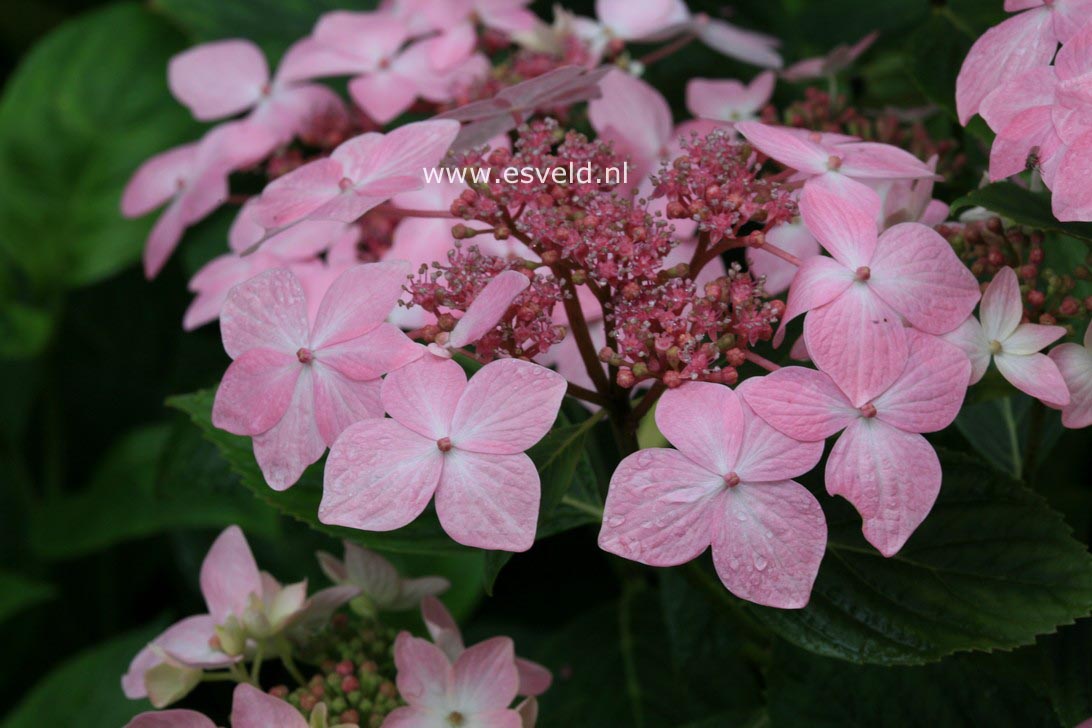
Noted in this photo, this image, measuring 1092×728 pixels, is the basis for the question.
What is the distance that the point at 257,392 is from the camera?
52 centimetres

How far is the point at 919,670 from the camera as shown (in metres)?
0.65

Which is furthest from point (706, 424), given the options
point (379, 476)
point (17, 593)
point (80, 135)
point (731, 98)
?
point (80, 135)

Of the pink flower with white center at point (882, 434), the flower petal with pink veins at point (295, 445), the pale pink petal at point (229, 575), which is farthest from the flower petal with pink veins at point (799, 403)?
the pale pink petal at point (229, 575)

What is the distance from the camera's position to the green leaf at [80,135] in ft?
3.77

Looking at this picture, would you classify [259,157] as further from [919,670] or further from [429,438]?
[919,670]

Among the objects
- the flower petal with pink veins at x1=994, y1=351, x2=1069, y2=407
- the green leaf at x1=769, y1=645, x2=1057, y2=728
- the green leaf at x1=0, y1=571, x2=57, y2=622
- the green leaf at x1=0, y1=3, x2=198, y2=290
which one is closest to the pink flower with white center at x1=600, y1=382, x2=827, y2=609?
the flower petal with pink veins at x1=994, y1=351, x2=1069, y2=407

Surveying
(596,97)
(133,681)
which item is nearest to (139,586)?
(133,681)

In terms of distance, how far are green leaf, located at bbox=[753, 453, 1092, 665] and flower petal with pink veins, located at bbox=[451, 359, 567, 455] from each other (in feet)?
0.62

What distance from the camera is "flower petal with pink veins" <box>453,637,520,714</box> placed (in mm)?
564

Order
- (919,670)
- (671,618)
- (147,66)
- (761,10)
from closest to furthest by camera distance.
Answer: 1. (919,670)
2. (671,618)
3. (761,10)
4. (147,66)

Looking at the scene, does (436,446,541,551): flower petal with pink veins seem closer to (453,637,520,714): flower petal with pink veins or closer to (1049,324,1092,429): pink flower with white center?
(453,637,520,714): flower petal with pink veins

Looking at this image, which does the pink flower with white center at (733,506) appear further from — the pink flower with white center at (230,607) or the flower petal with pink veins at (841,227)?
the pink flower with white center at (230,607)

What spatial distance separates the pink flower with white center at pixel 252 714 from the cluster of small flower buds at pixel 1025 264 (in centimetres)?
42

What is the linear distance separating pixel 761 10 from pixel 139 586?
901 mm
